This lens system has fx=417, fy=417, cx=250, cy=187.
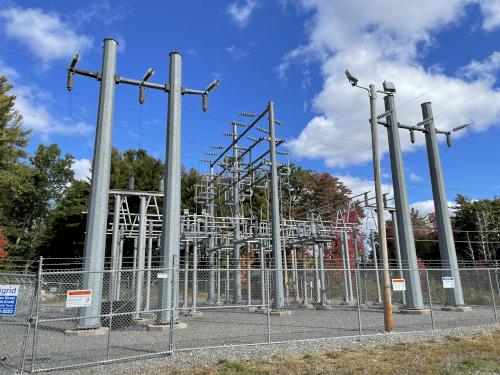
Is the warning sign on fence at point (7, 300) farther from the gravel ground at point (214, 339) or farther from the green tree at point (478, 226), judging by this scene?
the green tree at point (478, 226)

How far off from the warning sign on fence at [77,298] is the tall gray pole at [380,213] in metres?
8.17

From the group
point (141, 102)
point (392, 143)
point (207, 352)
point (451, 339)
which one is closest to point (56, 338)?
point (207, 352)

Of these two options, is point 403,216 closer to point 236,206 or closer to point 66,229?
point 236,206

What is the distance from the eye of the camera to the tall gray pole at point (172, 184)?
46.0 feet

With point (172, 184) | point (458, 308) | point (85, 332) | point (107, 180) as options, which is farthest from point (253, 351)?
point (458, 308)

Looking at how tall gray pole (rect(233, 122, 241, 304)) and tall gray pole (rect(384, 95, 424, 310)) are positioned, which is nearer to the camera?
tall gray pole (rect(384, 95, 424, 310))

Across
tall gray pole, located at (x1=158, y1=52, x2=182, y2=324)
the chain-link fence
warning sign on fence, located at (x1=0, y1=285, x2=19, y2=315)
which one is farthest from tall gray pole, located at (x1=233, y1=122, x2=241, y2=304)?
warning sign on fence, located at (x1=0, y1=285, x2=19, y2=315)

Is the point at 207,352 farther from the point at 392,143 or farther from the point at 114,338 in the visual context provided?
the point at 392,143

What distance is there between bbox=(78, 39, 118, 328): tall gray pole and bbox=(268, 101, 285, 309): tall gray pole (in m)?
7.19

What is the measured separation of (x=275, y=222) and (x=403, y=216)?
19.6 feet

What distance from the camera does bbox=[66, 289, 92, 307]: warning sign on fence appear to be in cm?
916

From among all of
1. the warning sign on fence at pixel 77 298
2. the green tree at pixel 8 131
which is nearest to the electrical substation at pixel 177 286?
the warning sign on fence at pixel 77 298

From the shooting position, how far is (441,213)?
67.7 ft

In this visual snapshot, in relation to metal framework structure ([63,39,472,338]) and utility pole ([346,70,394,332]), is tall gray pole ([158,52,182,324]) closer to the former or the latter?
metal framework structure ([63,39,472,338])
